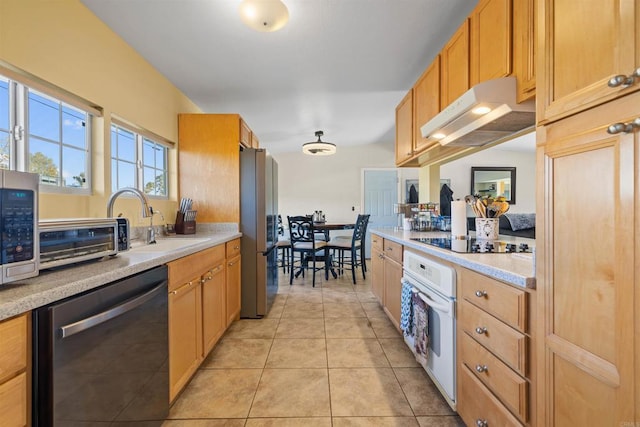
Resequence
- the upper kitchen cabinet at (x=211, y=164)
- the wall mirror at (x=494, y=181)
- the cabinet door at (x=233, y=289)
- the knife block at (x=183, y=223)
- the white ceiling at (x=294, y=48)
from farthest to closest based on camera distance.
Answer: the wall mirror at (x=494, y=181) → the upper kitchen cabinet at (x=211, y=164) → the knife block at (x=183, y=223) → the cabinet door at (x=233, y=289) → the white ceiling at (x=294, y=48)

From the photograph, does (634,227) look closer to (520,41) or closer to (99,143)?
(520,41)

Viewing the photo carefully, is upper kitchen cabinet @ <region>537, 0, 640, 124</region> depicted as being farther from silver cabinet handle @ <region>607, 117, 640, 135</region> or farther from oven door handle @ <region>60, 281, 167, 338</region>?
oven door handle @ <region>60, 281, 167, 338</region>

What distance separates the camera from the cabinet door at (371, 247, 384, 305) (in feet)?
8.85

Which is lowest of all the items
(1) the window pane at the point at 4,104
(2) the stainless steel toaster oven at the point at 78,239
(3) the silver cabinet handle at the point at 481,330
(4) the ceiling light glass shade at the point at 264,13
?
(3) the silver cabinet handle at the point at 481,330

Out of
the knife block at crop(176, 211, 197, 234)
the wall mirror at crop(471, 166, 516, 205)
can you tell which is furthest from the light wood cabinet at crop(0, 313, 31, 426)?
the wall mirror at crop(471, 166, 516, 205)

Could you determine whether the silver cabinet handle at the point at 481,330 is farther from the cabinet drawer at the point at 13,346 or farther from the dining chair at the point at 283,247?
the dining chair at the point at 283,247

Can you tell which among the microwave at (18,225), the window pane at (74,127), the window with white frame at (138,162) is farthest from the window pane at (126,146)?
the microwave at (18,225)

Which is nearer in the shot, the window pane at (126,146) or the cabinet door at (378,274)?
the window pane at (126,146)

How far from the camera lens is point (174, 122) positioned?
2652 mm

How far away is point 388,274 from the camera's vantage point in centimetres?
248

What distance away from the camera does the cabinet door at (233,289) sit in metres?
2.34

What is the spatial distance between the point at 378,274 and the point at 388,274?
379mm

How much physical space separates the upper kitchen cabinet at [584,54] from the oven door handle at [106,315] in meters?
1.55

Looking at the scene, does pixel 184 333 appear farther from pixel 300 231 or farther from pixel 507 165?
pixel 507 165
